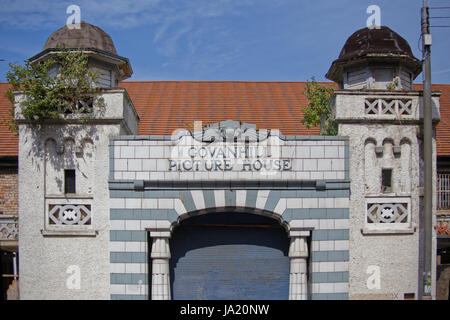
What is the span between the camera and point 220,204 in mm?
9766

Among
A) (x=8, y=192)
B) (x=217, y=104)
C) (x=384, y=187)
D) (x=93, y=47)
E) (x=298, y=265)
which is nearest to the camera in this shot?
(x=298, y=265)

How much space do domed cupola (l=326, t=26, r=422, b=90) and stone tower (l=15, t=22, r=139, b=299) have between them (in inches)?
266

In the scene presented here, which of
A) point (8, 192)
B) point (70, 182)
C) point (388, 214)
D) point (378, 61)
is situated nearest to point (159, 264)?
point (70, 182)

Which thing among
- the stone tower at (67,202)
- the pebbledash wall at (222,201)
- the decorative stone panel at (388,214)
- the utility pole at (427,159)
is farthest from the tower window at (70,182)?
the utility pole at (427,159)

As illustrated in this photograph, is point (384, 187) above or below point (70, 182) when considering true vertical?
below

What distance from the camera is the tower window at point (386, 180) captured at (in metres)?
10.2

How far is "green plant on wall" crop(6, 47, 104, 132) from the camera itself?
969cm

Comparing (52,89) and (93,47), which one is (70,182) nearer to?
(52,89)

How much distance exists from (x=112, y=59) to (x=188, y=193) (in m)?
4.78

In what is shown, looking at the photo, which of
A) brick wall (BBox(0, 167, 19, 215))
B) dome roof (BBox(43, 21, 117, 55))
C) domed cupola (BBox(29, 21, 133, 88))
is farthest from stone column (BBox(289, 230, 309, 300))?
brick wall (BBox(0, 167, 19, 215))

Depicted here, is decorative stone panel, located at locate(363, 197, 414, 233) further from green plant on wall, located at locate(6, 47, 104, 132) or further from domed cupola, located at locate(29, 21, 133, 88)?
domed cupola, located at locate(29, 21, 133, 88)

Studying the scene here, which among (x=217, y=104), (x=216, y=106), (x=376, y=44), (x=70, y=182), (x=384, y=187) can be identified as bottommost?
(x=384, y=187)

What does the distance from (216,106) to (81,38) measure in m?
7.18
